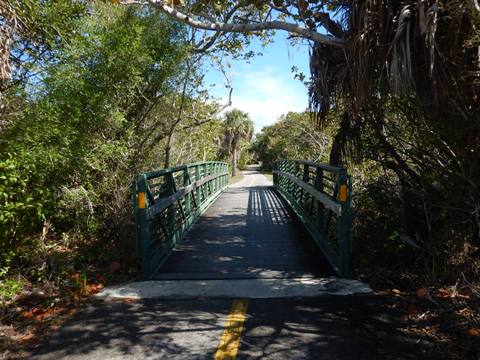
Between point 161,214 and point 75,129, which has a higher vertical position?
point 75,129

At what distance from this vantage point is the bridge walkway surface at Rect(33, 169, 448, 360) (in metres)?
3.32

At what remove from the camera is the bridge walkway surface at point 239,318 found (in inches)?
131

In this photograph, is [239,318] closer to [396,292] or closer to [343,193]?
[396,292]

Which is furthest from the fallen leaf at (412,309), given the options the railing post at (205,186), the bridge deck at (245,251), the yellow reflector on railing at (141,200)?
the railing post at (205,186)

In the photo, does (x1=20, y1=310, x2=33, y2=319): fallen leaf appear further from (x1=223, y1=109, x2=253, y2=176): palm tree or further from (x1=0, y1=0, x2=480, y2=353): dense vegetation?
(x1=223, y1=109, x2=253, y2=176): palm tree

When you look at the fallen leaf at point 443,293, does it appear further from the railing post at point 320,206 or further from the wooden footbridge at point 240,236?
the railing post at point 320,206

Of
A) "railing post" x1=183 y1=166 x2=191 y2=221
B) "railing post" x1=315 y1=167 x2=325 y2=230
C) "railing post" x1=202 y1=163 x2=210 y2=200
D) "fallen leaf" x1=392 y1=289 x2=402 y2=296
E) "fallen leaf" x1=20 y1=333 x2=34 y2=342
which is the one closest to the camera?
"fallen leaf" x1=20 y1=333 x2=34 y2=342

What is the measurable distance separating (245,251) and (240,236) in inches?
42.9

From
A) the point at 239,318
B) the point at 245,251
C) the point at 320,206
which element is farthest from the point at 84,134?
the point at 239,318

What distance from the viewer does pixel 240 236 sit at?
773 centimetres

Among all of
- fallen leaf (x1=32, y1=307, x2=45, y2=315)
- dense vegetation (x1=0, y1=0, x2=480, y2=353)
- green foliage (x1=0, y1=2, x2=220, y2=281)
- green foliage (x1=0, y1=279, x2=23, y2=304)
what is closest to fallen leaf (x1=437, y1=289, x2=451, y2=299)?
dense vegetation (x1=0, y1=0, x2=480, y2=353)

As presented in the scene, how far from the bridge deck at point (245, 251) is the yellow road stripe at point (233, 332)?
1029 mm

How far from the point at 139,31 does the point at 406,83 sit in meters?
4.64

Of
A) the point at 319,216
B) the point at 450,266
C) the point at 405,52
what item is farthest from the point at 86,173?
the point at 450,266
